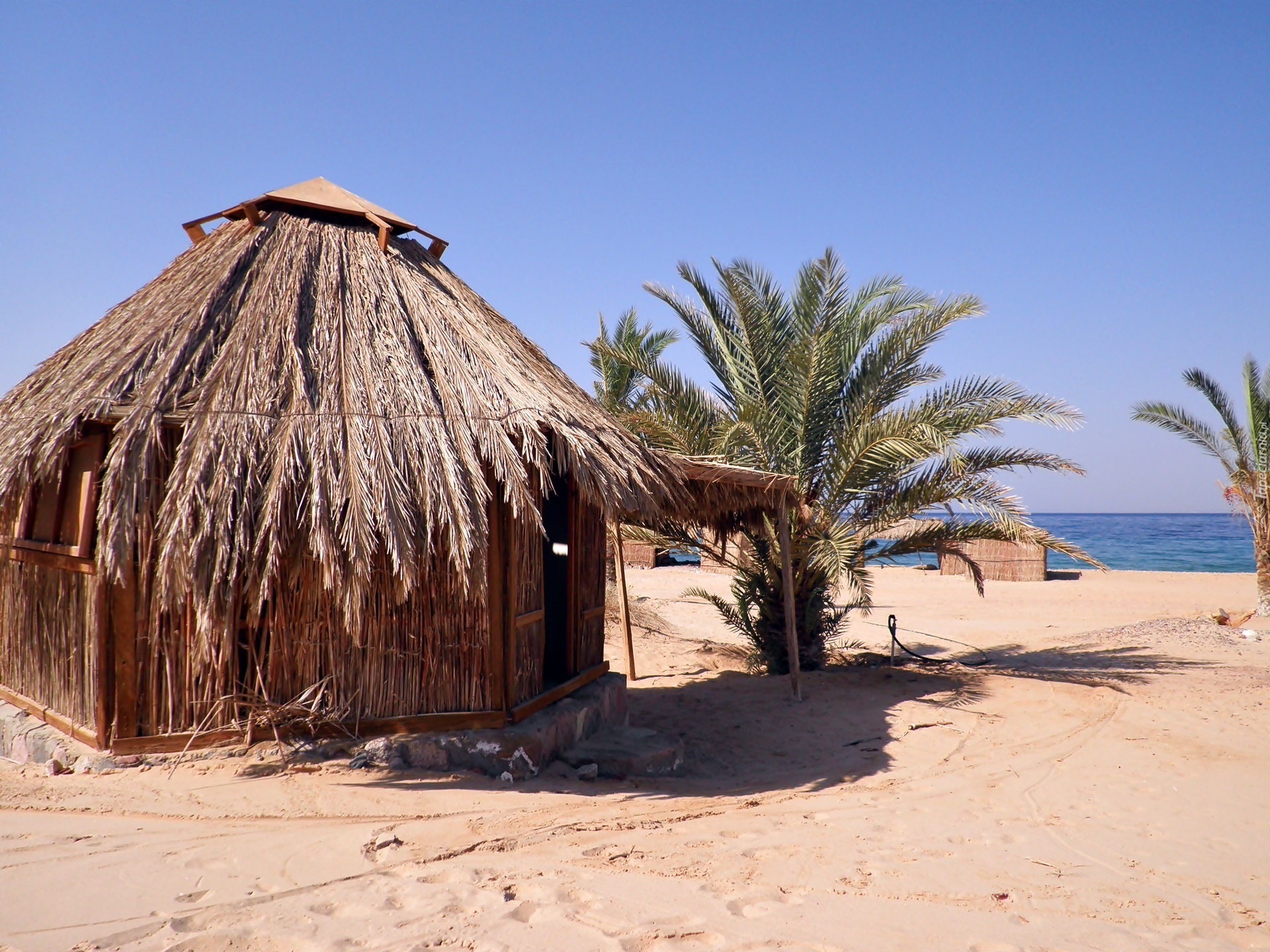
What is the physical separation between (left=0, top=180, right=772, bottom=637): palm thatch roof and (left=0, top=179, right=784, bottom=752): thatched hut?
2cm

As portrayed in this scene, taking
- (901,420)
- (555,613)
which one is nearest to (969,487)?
(901,420)

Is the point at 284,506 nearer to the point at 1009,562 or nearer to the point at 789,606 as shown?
the point at 789,606

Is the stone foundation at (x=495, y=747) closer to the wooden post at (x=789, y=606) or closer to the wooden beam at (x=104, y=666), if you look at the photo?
the wooden beam at (x=104, y=666)

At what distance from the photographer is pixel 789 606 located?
8320 millimetres

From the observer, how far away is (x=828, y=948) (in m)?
3.10

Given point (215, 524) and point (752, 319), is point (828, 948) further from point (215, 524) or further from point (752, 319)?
point (752, 319)

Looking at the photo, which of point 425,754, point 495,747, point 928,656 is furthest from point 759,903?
point 928,656

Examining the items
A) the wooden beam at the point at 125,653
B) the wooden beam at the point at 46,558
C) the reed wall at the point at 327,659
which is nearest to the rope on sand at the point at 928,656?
the reed wall at the point at 327,659

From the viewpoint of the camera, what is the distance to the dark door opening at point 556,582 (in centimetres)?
700

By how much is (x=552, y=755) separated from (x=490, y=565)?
147cm

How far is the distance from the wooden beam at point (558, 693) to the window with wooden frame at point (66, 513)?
276 centimetres

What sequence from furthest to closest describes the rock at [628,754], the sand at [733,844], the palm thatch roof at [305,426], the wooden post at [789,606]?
1. the wooden post at [789,606]
2. the rock at [628,754]
3. the palm thatch roof at [305,426]
4. the sand at [733,844]

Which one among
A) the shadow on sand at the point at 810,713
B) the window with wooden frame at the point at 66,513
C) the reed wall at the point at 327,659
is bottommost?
the shadow on sand at the point at 810,713

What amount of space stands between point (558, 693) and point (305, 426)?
2.80m
